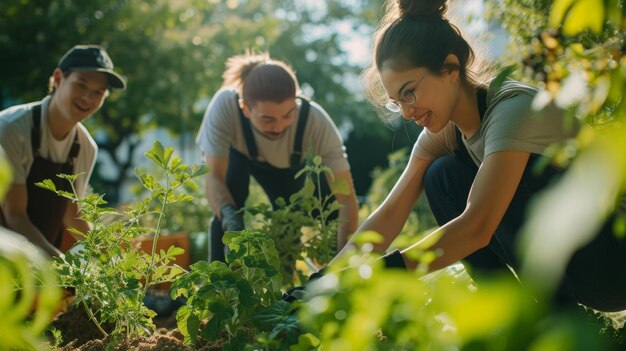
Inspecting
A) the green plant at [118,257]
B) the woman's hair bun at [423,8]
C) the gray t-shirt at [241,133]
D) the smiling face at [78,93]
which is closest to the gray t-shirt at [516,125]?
the woman's hair bun at [423,8]

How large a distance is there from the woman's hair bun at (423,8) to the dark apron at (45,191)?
1880 mm

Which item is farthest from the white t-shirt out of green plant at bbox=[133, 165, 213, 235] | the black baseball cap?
green plant at bbox=[133, 165, 213, 235]

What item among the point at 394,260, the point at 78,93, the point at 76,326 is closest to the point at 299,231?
the point at 76,326

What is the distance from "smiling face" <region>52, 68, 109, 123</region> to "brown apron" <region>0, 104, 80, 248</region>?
128 mm

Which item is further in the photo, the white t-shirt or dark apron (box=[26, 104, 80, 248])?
dark apron (box=[26, 104, 80, 248])

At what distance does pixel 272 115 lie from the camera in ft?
10.4

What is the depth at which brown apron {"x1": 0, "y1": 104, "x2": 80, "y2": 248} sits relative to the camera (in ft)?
10.5

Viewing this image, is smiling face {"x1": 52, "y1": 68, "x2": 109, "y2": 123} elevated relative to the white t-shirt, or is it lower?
elevated

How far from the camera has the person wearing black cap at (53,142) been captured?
3.04 meters

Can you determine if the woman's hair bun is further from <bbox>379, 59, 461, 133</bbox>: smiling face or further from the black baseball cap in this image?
the black baseball cap

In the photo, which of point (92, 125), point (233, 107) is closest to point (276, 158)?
point (233, 107)

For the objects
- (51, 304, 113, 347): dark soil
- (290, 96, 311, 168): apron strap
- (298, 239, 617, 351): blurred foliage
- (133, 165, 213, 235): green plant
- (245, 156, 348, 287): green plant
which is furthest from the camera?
(133, 165, 213, 235): green plant

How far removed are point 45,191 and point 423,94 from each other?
215 centimetres

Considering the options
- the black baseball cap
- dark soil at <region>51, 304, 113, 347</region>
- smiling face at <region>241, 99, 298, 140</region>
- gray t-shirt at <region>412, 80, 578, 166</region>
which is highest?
the black baseball cap
